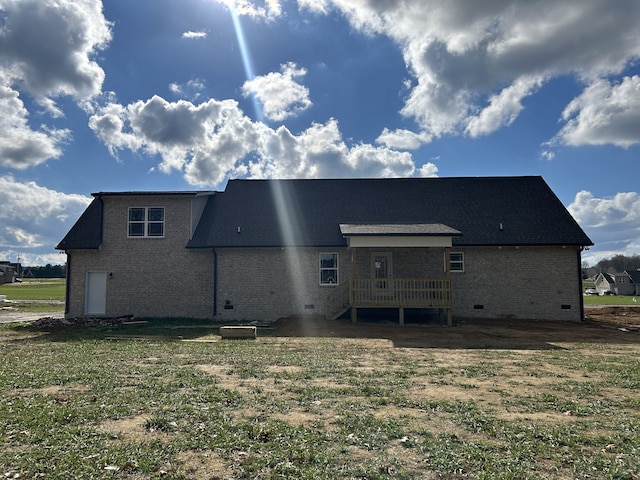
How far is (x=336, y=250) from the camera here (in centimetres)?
1959

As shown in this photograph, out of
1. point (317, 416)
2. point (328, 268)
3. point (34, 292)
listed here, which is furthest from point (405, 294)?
point (34, 292)

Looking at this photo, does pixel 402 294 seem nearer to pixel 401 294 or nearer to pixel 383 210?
pixel 401 294

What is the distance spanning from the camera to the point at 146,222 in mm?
20328

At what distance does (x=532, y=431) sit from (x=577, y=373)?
14.0 ft

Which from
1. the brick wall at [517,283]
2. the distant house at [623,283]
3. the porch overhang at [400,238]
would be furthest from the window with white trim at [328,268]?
the distant house at [623,283]

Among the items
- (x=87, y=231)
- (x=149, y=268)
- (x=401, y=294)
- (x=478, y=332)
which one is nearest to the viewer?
(x=478, y=332)

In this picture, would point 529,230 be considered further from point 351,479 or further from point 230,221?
point 351,479

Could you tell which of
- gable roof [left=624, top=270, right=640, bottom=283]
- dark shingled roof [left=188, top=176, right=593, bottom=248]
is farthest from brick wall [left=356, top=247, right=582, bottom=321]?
gable roof [left=624, top=270, right=640, bottom=283]

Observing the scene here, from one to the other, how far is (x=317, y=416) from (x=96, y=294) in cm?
1833

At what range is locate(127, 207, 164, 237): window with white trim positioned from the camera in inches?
798

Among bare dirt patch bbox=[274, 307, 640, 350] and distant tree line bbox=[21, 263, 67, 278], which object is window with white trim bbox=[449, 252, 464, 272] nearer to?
bare dirt patch bbox=[274, 307, 640, 350]

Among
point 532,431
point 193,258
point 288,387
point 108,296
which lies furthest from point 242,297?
point 532,431

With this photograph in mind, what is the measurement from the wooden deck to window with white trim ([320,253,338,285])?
1763 millimetres

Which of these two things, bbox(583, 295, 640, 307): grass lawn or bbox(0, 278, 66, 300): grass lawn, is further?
bbox(583, 295, 640, 307): grass lawn
